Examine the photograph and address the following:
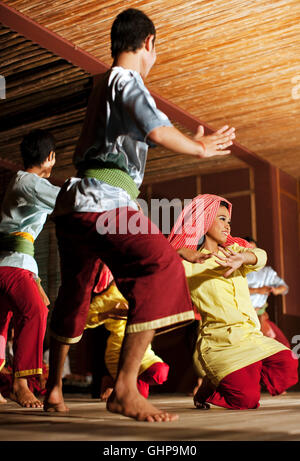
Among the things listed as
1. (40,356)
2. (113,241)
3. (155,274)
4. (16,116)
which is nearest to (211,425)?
(155,274)

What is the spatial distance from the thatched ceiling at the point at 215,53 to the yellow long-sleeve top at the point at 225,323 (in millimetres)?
2339

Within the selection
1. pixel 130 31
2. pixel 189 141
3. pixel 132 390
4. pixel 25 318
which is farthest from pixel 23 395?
pixel 130 31

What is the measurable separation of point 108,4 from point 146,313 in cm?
316

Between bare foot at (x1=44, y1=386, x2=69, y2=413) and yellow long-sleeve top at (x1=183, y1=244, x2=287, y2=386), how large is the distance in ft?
2.37

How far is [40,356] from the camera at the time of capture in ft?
9.61

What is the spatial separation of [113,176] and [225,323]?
1107 mm

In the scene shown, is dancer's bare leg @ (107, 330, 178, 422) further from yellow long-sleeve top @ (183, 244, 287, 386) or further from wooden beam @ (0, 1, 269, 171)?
wooden beam @ (0, 1, 269, 171)

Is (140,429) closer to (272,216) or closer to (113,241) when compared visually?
(113,241)

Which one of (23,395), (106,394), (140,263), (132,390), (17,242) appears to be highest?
(17,242)

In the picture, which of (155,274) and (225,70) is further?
(225,70)

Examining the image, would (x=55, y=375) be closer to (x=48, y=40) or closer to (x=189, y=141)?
(x=189, y=141)

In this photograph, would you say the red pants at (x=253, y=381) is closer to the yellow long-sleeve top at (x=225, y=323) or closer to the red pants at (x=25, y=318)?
the yellow long-sleeve top at (x=225, y=323)

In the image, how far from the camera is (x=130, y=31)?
2.09 m

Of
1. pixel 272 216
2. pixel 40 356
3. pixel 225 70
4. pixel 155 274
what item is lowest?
pixel 40 356
